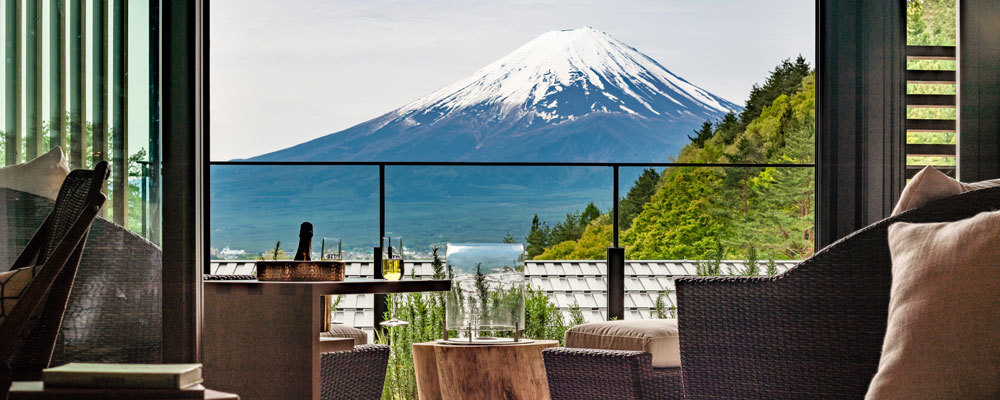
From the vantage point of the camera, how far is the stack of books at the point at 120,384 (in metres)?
1.17

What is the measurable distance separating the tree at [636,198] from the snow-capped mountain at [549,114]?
3.74 metres

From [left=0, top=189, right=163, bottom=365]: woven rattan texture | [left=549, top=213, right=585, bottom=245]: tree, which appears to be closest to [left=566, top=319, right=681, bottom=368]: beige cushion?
[left=0, top=189, right=163, bottom=365]: woven rattan texture

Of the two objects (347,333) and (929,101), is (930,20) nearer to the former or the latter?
(929,101)

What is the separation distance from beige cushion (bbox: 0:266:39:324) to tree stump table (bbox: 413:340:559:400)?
1242 millimetres

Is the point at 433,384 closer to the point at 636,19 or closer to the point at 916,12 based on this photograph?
the point at 916,12

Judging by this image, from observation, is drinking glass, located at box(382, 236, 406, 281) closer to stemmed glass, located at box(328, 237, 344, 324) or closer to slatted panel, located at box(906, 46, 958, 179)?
stemmed glass, located at box(328, 237, 344, 324)

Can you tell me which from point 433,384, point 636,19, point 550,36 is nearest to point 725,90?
point 636,19

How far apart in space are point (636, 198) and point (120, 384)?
17.4 metres

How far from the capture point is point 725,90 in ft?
67.7

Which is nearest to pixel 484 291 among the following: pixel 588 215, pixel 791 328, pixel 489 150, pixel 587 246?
pixel 791 328

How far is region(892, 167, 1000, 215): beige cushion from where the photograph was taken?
6.24ft

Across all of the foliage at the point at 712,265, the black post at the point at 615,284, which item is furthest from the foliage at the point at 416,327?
the foliage at the point at 712,265

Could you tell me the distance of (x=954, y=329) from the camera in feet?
5.24

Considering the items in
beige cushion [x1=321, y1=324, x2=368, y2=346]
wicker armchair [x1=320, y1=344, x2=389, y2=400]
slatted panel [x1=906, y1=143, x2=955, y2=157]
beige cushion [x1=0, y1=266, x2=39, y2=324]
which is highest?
slatted panel [x1=906, y1=143, x2=955, y2=157]
